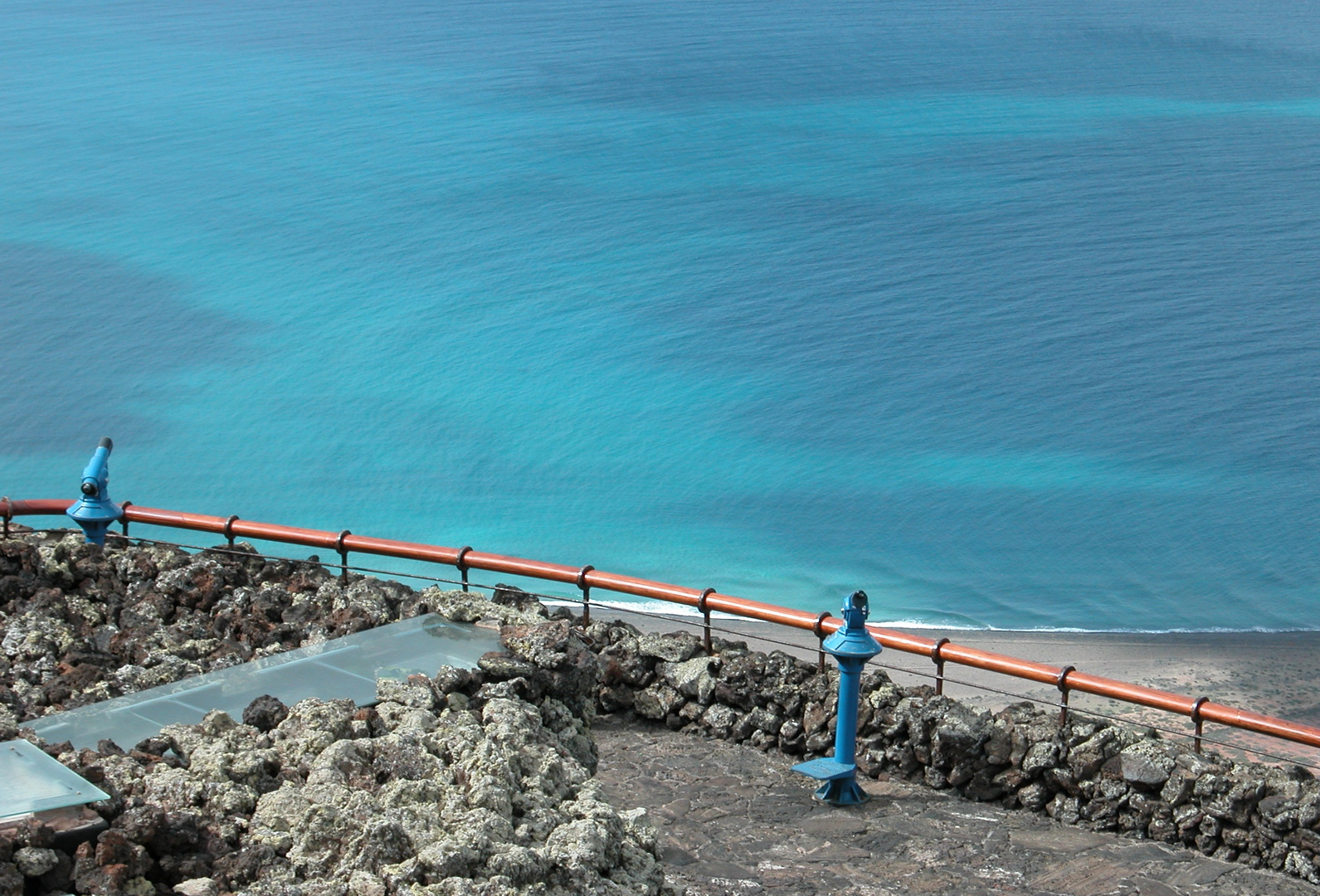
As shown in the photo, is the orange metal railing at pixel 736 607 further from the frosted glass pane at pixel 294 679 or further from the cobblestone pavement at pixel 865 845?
the frosted glass pane at pixel 294 679

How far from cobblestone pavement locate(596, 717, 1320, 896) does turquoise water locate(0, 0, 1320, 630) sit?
10.6m

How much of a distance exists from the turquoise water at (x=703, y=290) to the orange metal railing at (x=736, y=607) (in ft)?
33.3

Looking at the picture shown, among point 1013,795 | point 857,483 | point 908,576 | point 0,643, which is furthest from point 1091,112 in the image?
point 0,643

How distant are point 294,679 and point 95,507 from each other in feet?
11.1

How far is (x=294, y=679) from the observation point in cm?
502

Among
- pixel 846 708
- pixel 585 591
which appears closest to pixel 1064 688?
pixel 846 708

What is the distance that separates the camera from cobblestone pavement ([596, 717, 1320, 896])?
6125mm

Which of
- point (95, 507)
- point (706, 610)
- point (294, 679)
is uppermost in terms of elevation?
point (95, 507)

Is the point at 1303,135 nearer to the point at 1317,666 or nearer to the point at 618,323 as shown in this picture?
the point at 618,323

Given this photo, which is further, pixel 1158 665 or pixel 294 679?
pixel 1158 665

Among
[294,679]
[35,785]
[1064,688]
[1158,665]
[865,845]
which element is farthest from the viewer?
[1158,665]

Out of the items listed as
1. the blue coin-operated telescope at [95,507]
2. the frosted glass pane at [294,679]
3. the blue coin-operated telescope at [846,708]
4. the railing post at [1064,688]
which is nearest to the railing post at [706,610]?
the blue coin-operated telescope at [846,708]

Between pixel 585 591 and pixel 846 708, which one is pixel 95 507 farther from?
pixel 846 708

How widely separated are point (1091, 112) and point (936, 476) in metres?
17.7
